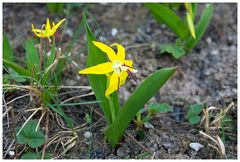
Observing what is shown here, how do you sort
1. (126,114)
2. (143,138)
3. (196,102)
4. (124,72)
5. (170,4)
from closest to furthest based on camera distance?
(124,72)
(126,114)
(143,138)
(196,102)
(170,4)

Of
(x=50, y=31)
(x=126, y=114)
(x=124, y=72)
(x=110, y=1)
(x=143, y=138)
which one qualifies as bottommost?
(x=143, y=138)

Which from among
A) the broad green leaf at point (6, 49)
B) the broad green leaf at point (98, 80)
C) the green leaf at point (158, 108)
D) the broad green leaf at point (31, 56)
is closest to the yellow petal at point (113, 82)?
the broad green leaf at point (98, 80)

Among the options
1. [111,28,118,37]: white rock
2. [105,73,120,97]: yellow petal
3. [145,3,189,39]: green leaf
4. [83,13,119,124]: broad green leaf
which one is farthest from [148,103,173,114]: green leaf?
[111,28,118,37]: white rock

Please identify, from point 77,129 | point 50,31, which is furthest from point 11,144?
point 50,31

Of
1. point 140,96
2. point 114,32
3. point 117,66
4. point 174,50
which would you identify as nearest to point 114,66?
point 117,66

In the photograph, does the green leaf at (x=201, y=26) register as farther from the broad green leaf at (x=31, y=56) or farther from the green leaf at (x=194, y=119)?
the broad green leaf at (x=31, y=56)

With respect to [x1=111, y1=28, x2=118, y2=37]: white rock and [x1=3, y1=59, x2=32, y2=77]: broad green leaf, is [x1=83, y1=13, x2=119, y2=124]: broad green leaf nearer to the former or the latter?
[x1=3, y1=59, x2=32, y2=77]: broad green leaf

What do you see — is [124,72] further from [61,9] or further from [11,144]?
[61,9]
